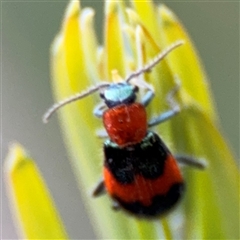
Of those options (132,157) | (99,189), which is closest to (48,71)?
(132,157)

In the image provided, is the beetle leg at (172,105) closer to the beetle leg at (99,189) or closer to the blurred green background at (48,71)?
the beetle leg at (99,189)

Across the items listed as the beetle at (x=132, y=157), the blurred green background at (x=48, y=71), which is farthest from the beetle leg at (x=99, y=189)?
the blurred green background at (x=48, y=71)

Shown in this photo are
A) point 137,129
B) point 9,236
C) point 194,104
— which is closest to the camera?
point 194,104

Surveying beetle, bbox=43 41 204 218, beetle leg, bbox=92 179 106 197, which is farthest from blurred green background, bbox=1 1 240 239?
beetle leg, bbox=92 179 106 197

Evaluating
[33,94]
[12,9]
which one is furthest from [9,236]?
[12,9]

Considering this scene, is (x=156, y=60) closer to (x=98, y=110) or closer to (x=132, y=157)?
(x=98, y=110)

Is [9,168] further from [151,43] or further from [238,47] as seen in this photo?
[238,47]

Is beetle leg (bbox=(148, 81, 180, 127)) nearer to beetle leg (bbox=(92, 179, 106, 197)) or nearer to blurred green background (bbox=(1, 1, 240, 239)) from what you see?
beetle leg (bbox=(92, 179, 106, 197))
